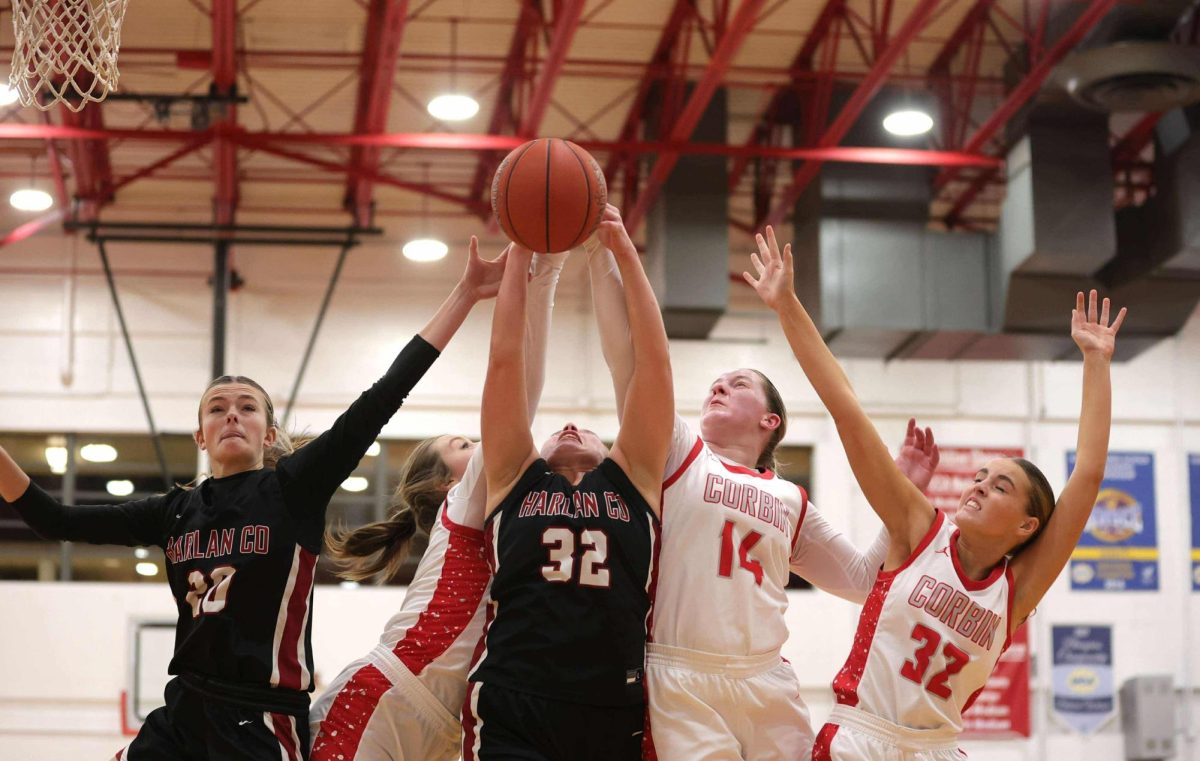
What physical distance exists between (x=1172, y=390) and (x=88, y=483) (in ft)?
41.1

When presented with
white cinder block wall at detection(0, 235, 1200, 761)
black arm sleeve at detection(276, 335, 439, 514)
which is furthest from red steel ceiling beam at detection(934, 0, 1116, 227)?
black arm sleeve at detection(276, 335, 439, 514)

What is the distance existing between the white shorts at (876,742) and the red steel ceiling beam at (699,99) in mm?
7015

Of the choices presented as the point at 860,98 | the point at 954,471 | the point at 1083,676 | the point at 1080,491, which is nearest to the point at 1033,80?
the point at 860,98

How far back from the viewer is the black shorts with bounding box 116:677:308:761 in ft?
12.9

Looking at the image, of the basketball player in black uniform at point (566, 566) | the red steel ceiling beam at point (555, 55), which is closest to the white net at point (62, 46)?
the basketball player in black uniform at point (566, 566)

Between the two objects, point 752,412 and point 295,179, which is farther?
point 295,179

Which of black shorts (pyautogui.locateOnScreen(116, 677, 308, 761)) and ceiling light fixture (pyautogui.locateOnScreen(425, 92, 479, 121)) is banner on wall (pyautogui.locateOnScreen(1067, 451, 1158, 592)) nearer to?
ceiling light fixture (pyautogui.locateOnScreen(425, 92, 479, 121))

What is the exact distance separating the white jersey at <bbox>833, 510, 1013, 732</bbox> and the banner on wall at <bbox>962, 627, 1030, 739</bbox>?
1154 centimetres

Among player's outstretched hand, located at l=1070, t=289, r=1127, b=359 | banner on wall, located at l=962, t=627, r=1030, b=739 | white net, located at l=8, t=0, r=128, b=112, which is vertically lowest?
banner on wall, located at l=962, t=627, r=1030, b=739

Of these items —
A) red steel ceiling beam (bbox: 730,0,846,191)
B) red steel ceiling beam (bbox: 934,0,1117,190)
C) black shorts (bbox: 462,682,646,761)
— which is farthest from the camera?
red steel ceiling beam (bbox: 730,0,846,191)

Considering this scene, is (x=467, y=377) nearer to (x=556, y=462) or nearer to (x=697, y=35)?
(x=697, y=35)

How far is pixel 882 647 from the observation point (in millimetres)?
4211

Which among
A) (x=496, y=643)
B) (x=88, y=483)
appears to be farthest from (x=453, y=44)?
(x=496, y=643)

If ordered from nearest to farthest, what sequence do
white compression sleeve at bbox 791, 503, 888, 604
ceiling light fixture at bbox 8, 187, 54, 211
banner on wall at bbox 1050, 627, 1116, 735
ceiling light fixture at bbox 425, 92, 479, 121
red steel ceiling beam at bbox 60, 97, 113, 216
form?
white compression sleeve at bbox 791, 503, 888, 604 → ceiling light fixture at bbox 425, 92, 479, 121 → red steel ceiling beam at bbox 60, 97, 113, 216 → ceiling light fixture at bbox 8, 187, 54, 211 → banner on wall at bbox 1050, 627, 1116, 735
